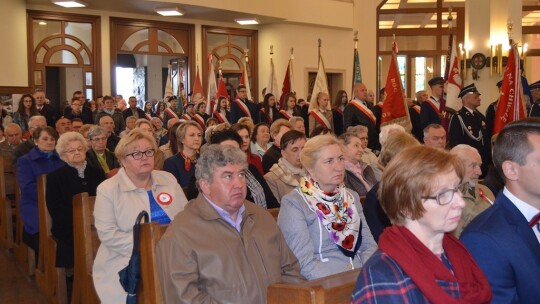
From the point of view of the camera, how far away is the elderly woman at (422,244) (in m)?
1.83

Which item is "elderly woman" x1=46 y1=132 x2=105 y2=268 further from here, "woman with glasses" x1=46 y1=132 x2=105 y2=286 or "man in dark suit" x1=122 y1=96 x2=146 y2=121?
"man in dark suit" x1=122 y1=96 x2=146 y2=121

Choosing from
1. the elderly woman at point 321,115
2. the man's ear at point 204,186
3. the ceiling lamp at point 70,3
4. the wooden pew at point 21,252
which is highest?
the ceiling lamp at point 70,3

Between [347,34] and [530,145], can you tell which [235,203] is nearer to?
[530,145]

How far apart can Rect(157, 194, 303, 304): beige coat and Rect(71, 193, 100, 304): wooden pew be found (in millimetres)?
1199

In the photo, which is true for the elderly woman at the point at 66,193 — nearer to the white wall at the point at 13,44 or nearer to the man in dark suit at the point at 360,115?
the man in dark suit at the point at 360,115

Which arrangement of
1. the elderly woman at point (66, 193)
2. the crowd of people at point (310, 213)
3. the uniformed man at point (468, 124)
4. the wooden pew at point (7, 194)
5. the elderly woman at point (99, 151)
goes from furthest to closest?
the uniformed man at point (468, 124)
the wooden pew at point (7, 194)
the elderly woman at point (99, 151)
the elderly woman at point (66, 193)
the crowd of people at point (310, 213)

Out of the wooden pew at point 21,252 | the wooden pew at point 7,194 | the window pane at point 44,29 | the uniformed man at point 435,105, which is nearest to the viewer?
the wooden pew at point 21,252

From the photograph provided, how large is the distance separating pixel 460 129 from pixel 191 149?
13.5 feet

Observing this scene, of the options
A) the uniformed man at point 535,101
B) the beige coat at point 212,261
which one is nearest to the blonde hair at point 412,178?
the beige coat at point 212,261

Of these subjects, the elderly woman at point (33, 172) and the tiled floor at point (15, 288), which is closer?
the tiled floor at point (15, 288)

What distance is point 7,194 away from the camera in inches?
270

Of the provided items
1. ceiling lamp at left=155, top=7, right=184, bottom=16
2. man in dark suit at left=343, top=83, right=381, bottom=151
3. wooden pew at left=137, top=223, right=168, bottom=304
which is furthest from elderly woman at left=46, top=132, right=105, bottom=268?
ceiling lamp at left=155, top=7, right=184, bottom=16

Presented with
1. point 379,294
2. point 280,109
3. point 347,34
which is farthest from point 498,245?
point 347,34

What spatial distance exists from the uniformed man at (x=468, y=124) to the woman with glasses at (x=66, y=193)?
4.96 metres
